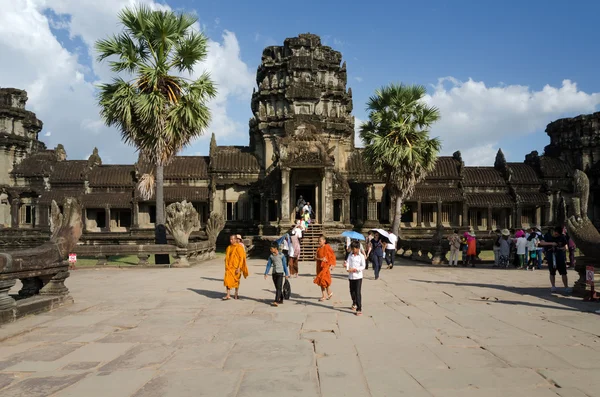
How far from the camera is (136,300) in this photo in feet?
35.5

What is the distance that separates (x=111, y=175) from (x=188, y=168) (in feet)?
21.1

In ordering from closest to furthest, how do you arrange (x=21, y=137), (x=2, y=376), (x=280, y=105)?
(x=2, y=376)
(x=280, y=105)
(x=21, y=137)

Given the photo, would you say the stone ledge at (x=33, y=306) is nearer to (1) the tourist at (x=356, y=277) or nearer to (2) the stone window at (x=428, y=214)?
(1) the tourist at (x=356, y=277)

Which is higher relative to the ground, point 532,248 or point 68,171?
point 68,171

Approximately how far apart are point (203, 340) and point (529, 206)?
34265 mm

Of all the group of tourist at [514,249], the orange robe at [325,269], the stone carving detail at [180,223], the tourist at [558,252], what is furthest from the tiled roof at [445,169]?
the orange robe at [325,269]

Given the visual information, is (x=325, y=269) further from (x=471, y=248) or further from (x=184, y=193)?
(x=184, y=193)

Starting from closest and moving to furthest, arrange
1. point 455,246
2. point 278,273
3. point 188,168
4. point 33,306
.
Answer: point 33,306 → point 278,273 → point 455,246 → point 188,168

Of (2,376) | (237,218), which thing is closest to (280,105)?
(237,218)

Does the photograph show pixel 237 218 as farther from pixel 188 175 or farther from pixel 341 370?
pixel 341 370

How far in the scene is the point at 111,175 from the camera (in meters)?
36.0

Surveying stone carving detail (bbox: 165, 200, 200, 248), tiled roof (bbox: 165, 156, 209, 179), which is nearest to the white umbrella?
stone carving detail (bbox: 165, 200, 200, 248)

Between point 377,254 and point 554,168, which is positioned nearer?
point 377,254

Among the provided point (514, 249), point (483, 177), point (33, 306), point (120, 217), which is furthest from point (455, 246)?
point (120, 217)
